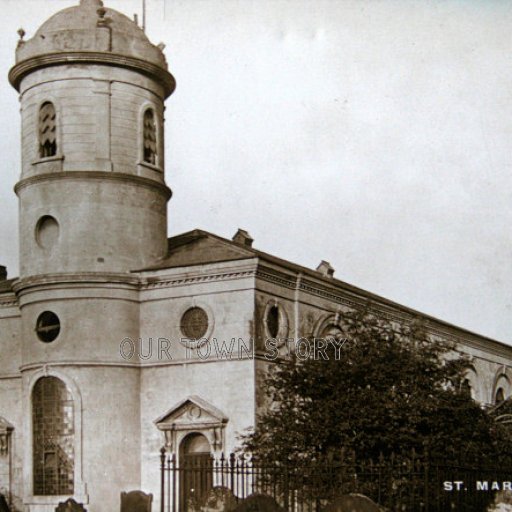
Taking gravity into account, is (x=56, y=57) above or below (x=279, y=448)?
above

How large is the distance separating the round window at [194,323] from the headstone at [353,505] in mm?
17848

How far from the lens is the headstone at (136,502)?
34.8m

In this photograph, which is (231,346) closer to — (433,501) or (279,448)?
(279,448)

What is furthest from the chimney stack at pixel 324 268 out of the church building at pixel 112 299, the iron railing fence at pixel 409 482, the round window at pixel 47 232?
the iron railing fence at pixel 409 482

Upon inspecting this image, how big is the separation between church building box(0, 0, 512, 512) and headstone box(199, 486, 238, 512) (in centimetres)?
1132

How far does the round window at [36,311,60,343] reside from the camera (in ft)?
123

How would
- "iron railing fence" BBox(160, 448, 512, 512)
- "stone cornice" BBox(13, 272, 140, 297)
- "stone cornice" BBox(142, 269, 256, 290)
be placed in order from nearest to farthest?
"iron railing fence" BBox(160, 448, 512, 512) → "stone cornice" BBox(142, 269, 256, 290) → "stone cornice" BBox(13, 272, 140, 297)

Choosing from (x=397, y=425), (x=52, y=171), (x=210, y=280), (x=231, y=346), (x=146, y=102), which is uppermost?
(x=146, y=102)

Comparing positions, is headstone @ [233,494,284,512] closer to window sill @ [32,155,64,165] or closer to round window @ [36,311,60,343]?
round window @ [36,311,60,343]

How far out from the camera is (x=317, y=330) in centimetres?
3981

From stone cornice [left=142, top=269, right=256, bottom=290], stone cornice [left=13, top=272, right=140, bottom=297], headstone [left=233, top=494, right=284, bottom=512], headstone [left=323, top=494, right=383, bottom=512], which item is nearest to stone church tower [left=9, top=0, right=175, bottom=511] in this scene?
stone cornice [left=13, top=272, right=140, bottom=297]

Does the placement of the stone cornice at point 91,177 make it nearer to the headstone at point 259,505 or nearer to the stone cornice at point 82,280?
the stone cornice at point 82,280

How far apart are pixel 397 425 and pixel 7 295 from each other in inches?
707

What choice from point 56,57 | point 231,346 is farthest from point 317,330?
point 56,57
